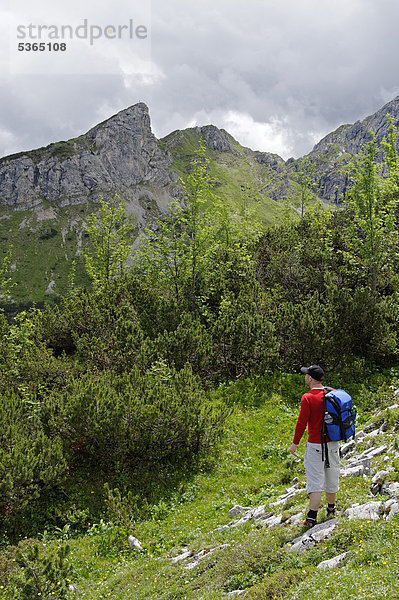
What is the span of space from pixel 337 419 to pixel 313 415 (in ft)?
1.26

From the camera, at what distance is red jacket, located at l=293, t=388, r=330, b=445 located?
5.61 metres

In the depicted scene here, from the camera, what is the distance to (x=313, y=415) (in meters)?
5.68

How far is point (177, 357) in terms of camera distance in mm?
14289

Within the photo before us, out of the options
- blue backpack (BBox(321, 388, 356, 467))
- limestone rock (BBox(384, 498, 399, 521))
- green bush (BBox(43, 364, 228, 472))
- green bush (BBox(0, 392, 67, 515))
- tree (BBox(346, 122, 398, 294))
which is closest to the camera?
limestone rock (BBox(384, 498, 399, 521))

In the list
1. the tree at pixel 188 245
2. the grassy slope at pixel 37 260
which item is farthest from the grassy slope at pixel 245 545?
the grassy slope at pixel 37 260

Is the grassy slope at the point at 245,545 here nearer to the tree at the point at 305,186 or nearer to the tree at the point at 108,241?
the tree at the point at 108,241

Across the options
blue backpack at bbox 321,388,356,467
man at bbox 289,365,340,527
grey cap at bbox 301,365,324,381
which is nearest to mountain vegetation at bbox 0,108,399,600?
man at bbox 289,365,340,527

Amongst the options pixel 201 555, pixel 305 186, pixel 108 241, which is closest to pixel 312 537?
pixel 201 555

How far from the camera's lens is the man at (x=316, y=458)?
17.8ft

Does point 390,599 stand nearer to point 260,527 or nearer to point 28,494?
point 260,527

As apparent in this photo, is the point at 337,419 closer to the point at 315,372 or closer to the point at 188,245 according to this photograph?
the point at 315,372

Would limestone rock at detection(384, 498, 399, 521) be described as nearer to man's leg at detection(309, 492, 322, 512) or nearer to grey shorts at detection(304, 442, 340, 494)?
grey shorts at detection(304, 442, 340, 494)

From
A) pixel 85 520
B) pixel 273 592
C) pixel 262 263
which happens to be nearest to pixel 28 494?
pixel 85 520

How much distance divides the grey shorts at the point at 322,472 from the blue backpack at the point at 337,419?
10 cm
